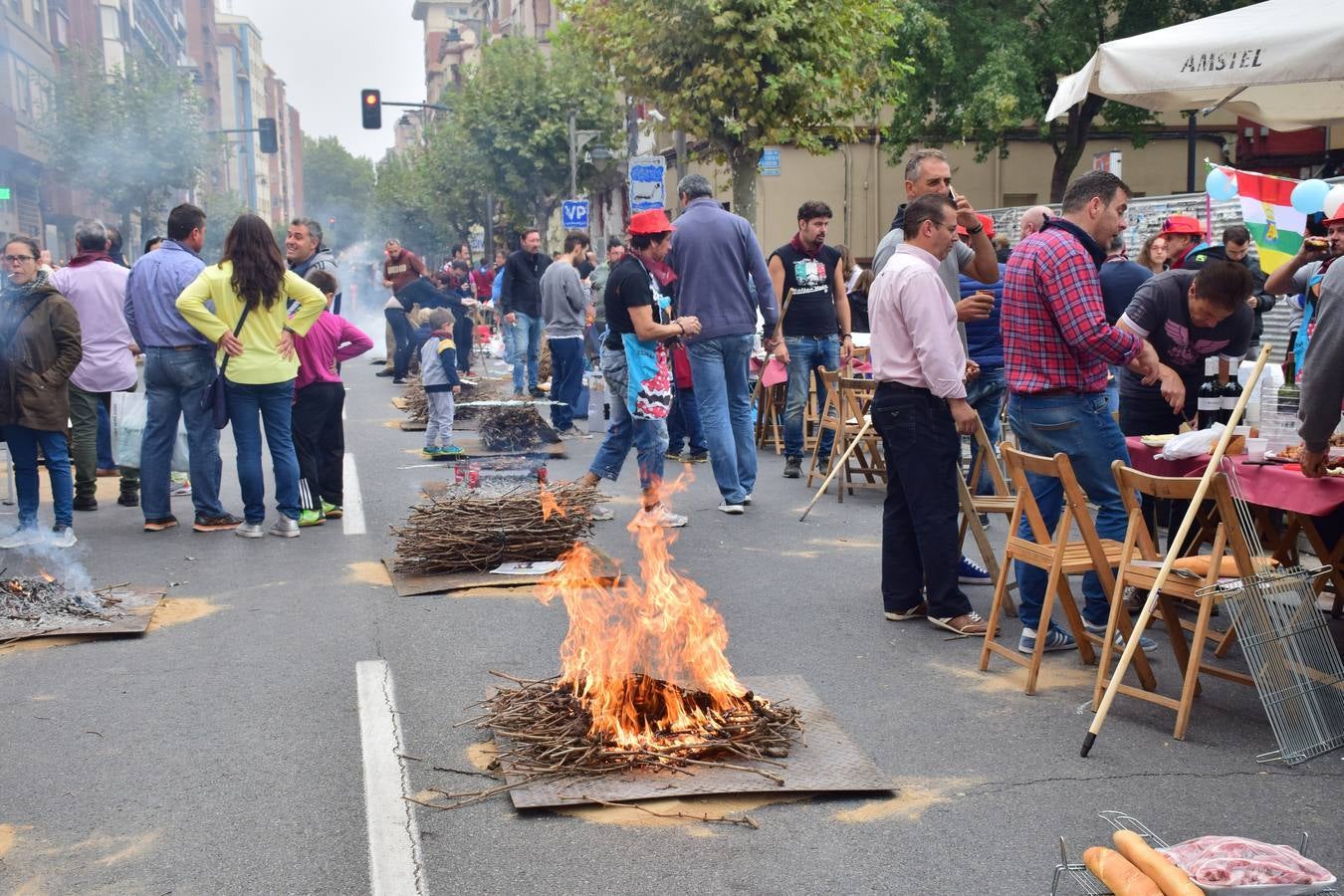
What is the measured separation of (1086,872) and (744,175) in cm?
1860

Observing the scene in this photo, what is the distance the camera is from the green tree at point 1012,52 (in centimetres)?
2688

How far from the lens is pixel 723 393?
9.78 meters

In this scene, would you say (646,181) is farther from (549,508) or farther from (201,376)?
(549,508)

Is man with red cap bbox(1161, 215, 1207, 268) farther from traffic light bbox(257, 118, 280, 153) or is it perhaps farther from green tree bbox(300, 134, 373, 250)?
green tree bbox(300, 134, 373, 250)

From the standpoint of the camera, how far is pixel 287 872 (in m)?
4.01

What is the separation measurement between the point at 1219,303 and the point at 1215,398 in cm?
53

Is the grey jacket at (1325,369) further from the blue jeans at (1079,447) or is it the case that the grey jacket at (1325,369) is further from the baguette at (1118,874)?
the baguette at (1118,874)

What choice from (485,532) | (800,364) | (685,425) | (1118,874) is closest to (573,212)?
(685,425)

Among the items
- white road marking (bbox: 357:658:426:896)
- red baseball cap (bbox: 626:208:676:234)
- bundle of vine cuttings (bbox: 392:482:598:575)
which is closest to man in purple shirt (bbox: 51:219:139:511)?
bundle of vine cuttings (bbox: 392:482:598:575)

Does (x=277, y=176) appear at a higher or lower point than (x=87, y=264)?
higher

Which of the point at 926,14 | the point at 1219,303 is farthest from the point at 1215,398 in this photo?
the point at 926,14

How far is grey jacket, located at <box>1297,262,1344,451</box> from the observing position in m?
4.92

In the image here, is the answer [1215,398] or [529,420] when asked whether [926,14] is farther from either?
[1215,398]

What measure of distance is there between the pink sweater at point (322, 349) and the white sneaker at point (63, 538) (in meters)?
1.80
